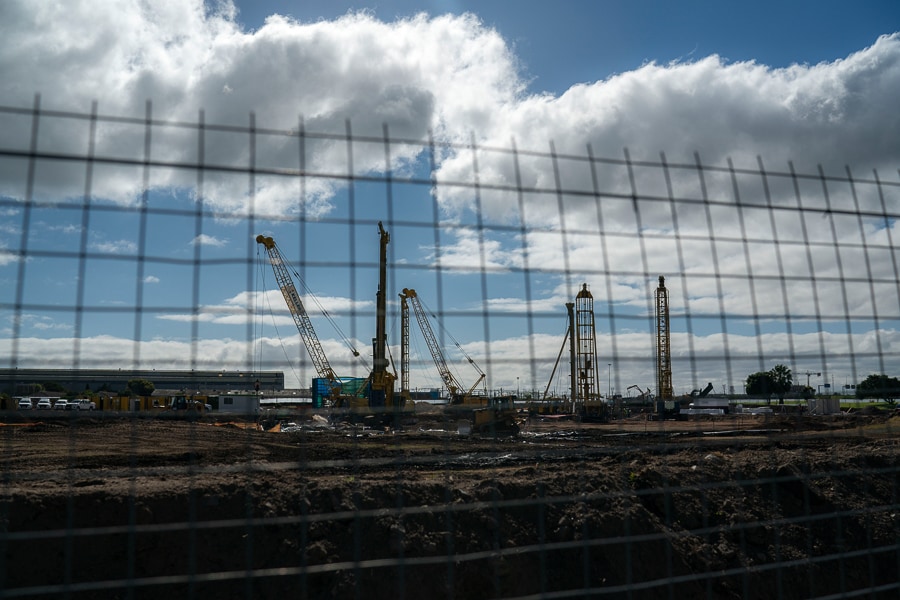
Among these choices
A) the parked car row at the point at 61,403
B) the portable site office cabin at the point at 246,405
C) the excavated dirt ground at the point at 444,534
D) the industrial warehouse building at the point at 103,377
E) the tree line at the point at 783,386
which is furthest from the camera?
the excavated dirt ground at the point at 444,534

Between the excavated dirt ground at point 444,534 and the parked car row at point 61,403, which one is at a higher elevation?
the parked car row at point 61,403

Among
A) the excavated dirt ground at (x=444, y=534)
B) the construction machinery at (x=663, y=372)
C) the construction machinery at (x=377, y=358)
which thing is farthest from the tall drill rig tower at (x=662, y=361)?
the excavated dirt ground at (x=444, y=534)

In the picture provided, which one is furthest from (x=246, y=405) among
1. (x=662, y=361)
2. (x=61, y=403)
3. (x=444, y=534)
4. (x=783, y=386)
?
(x=61, y=403)

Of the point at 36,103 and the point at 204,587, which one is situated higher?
the point at 36,103

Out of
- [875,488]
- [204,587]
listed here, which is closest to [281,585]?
[204,587]

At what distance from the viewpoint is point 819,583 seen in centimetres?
1051

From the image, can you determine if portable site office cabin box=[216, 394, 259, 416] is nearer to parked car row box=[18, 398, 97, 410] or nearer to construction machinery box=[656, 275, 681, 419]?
parked car row box=[18, 398, 97, 410]

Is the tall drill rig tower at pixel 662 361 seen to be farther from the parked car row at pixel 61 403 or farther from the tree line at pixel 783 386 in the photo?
the parked car row at pixel 61 403

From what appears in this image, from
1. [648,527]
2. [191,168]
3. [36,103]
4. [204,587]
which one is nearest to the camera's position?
[36,103]

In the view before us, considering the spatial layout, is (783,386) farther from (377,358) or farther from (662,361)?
(377,358)

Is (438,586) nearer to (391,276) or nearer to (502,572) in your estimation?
(502,572)

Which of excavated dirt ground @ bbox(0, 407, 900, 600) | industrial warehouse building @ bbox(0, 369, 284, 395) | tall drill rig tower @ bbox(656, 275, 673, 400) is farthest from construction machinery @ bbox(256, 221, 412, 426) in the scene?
excavated dirt ground @ bbox(0, 407, 900, 600)

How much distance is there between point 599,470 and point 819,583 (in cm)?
357

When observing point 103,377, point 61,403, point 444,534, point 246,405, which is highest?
point 61,403
